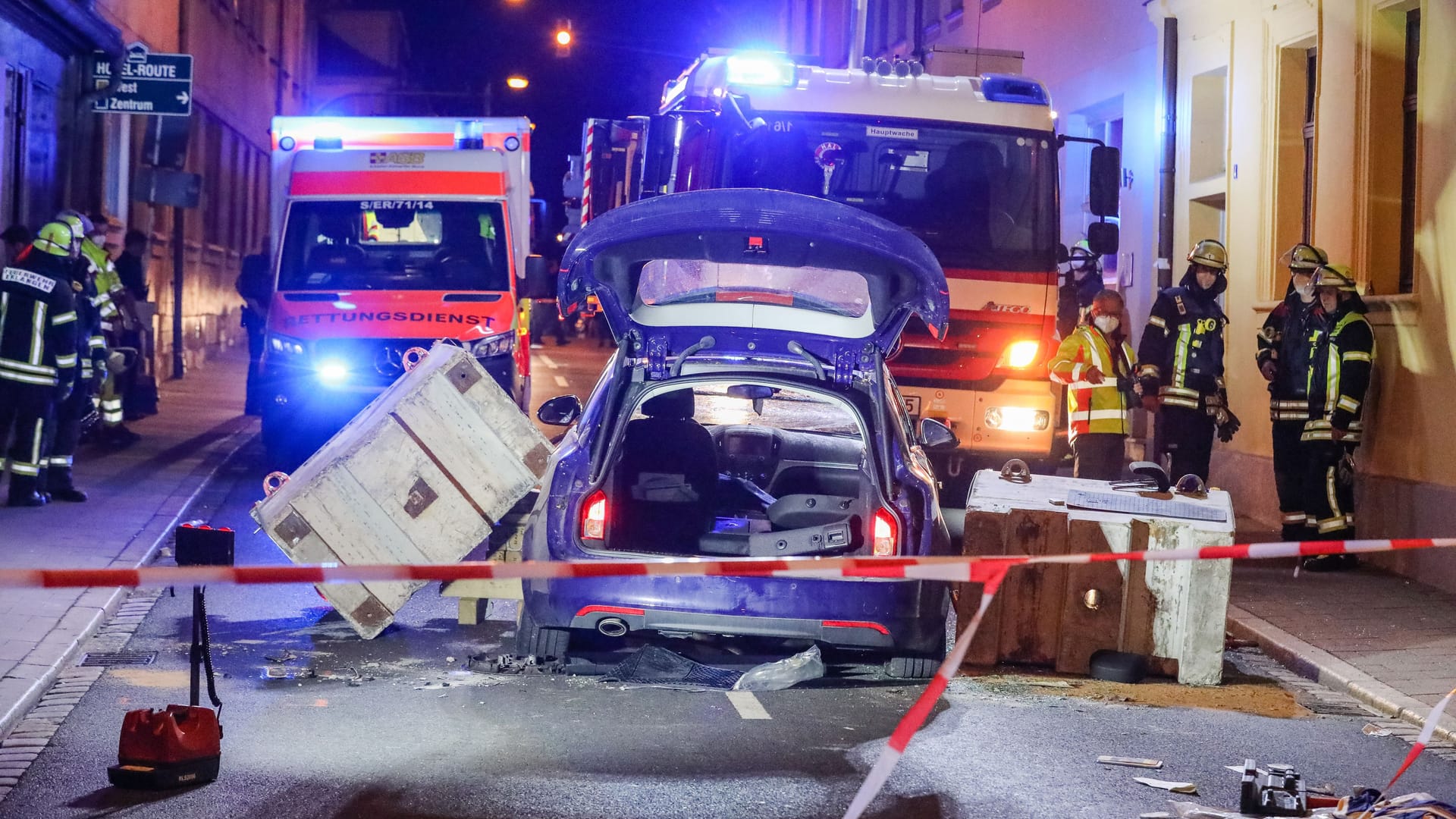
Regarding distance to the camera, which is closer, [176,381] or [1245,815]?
[1245,815]

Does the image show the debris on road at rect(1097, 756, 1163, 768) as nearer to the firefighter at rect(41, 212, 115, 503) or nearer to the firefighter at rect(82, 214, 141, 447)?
the firefighter at rect(41, 212, 115, 503)

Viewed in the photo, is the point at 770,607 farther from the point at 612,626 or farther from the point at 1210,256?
the point at 1210,256

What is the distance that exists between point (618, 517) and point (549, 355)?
26.4m

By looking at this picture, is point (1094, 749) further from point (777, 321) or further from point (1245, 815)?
point (777, 321)

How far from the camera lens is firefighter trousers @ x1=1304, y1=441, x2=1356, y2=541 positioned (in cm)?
1102

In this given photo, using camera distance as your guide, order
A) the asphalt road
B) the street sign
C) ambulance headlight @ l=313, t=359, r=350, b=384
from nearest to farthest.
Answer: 1. the asphalt road
2. ambulance headlight @ l=313, t=359, r=350, b=384
3. the street sign

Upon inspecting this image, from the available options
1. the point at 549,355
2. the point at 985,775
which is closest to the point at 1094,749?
the point at 985,775

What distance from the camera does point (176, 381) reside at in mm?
24125

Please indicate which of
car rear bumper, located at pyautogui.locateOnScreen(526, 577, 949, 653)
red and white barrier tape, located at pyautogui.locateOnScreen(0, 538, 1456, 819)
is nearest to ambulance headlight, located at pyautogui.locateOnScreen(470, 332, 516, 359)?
Answer: car rear bumper, located at pyautogui.locateOnScreen(526, 577, 949, 653)

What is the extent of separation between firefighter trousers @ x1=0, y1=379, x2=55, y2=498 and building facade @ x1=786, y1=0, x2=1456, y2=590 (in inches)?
325

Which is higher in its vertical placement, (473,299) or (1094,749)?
(473,299)

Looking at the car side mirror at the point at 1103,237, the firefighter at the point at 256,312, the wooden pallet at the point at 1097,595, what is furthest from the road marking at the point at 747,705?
the firefighter at the point at 256,312

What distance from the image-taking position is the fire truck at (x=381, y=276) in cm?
1404

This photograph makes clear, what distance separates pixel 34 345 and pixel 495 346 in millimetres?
3938
